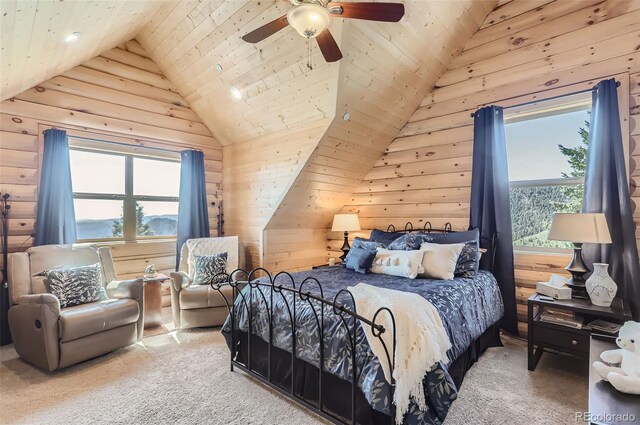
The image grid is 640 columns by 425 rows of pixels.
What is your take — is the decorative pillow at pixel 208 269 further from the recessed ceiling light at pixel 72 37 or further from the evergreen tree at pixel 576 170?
the evergreen tree at pixel 576 170

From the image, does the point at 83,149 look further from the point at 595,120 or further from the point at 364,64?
the point at 595,120

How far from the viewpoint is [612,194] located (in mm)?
2646

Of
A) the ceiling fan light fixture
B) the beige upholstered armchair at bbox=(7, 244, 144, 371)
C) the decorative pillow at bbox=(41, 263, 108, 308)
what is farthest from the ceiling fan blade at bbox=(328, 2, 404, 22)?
the decorative pillow at bbox=(41, 263, 108, 308)

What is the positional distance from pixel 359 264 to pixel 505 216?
1.57m

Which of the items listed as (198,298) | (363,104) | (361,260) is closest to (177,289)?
(198,298)

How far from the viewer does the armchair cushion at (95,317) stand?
2553mm

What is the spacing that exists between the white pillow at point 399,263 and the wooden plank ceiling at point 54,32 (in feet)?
10.4

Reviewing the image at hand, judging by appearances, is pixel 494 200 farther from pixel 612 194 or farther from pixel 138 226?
pixel 138 226

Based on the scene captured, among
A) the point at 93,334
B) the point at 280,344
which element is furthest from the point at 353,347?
the point at 93,334

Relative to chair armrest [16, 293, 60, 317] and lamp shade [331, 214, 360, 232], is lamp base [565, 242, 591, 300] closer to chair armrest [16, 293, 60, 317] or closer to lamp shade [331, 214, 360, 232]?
lamp shade [331, 214, 360, 232]

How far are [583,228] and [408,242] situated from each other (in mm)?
1444

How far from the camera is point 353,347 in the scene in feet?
5.85

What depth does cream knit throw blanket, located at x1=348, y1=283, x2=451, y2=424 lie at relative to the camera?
63.0 inches

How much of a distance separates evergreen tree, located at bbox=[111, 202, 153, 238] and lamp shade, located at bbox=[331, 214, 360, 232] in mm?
2602
